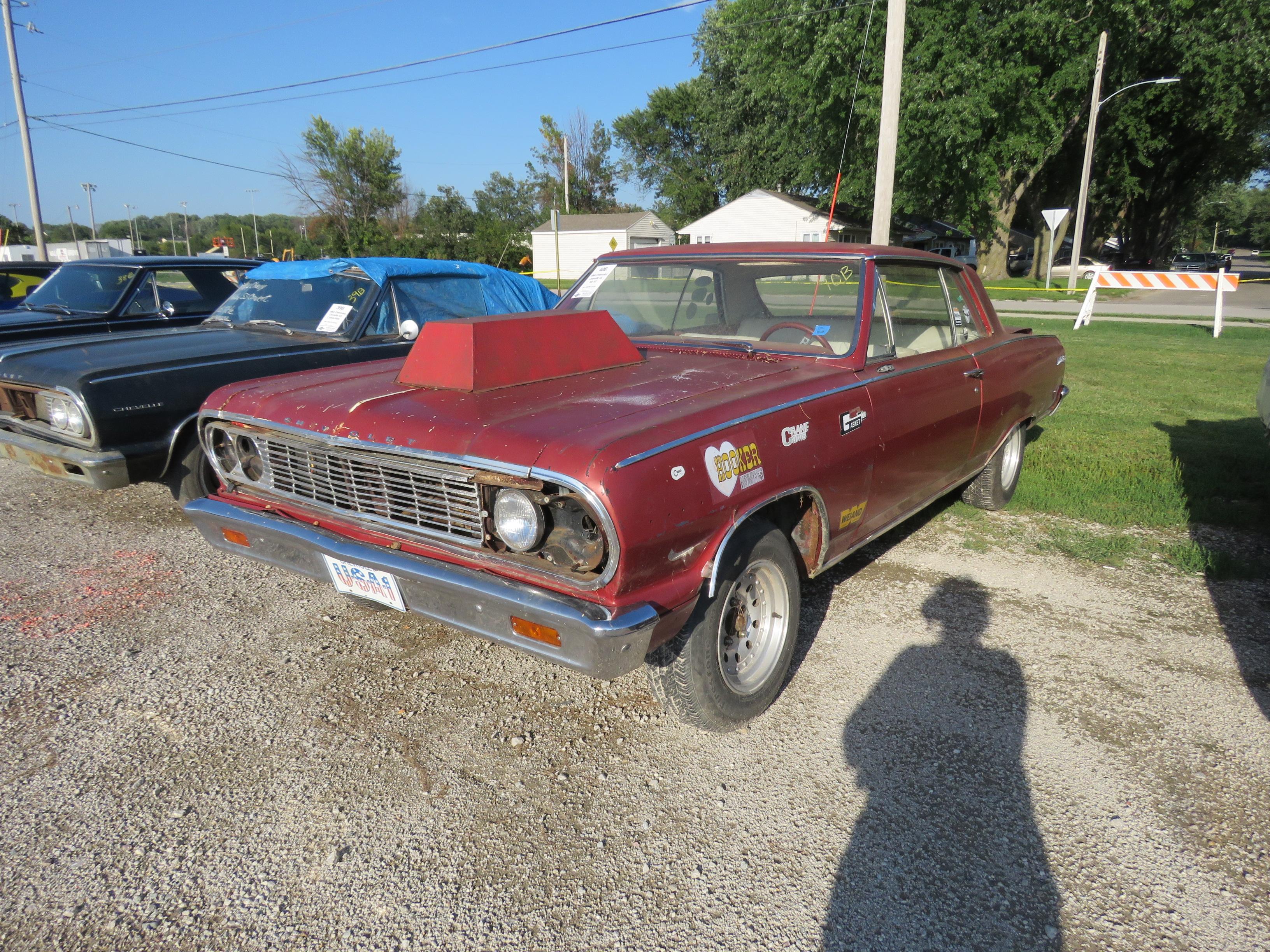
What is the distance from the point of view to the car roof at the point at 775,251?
12.3ft

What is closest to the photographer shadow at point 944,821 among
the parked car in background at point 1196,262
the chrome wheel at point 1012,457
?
the chrome wheel at point 1012,457

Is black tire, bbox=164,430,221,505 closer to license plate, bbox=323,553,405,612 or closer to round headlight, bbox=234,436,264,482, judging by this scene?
round headlight, bbox=234,436,264,482

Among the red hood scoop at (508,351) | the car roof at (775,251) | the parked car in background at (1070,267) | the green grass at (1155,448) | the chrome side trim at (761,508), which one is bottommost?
the green grass at (1155,448)

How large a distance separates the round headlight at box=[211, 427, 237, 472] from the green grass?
4839mm

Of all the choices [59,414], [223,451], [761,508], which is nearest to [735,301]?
[761,508]

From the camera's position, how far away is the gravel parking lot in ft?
7.00

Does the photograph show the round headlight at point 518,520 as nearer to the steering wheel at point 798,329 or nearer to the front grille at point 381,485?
the front grille at point 381,485

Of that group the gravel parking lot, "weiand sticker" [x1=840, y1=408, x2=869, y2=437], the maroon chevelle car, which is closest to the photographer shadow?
the gravel parking lot

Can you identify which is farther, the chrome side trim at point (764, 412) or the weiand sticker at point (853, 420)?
the weiand sticker at point (853, 420)

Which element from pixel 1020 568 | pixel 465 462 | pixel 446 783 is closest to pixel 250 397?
pixel 465 462

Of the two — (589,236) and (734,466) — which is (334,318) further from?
(589,236)

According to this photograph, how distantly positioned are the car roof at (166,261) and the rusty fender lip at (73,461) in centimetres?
291

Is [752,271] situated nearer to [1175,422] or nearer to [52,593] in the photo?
[52,593]

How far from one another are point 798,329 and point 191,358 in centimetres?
352
